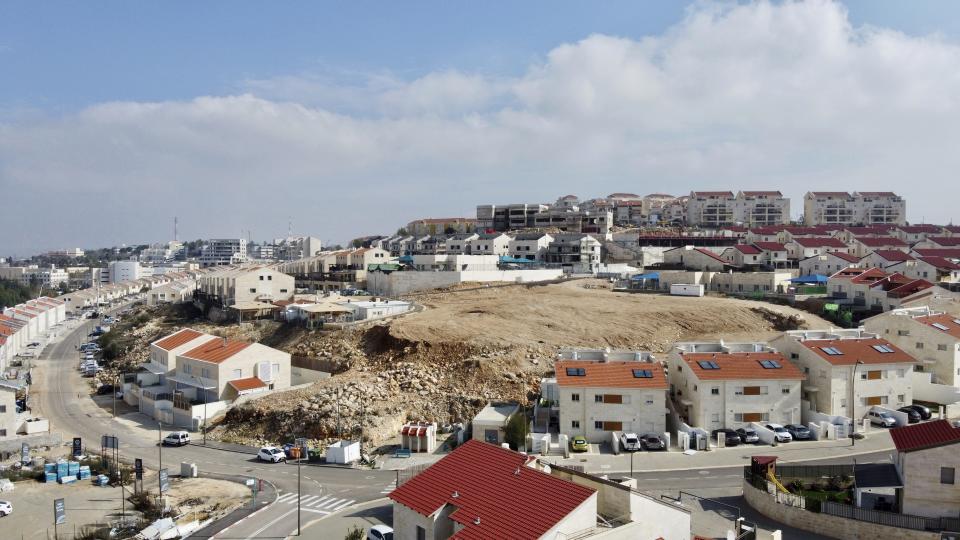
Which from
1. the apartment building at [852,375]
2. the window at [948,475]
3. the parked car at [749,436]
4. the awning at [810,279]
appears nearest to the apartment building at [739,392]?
the parked car at [749,436]

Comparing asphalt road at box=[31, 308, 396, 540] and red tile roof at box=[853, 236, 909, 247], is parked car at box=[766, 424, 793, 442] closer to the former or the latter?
asphalt road at box=[31, 308, 396, 540]

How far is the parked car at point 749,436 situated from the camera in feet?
89.3

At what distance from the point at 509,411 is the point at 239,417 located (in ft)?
41.5

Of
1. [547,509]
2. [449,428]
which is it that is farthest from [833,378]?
[547,509]

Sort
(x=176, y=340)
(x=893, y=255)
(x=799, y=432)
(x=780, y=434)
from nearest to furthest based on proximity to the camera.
Answer: (x=780, y=434) → (x=799, y=432) → (x=176, y=340) → (x=893, y=255)

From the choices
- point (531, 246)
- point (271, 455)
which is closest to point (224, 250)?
point (531, 246)

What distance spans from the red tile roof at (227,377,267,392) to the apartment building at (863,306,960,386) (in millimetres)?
31604

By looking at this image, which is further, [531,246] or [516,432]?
[531,246]

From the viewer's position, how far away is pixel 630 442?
26.9 metres

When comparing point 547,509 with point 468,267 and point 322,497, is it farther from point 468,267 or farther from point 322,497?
point 468,267

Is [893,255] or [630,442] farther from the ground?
[893,255]

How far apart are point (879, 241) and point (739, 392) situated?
63.5 meters

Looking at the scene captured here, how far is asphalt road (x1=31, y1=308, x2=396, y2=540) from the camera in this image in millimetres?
21438

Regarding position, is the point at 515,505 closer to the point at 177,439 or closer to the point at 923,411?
the point at 177,439
